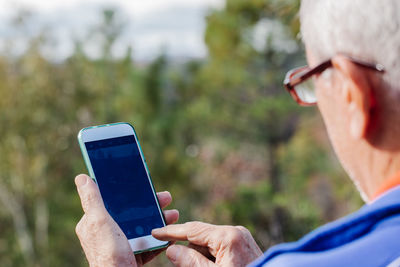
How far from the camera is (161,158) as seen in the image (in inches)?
659

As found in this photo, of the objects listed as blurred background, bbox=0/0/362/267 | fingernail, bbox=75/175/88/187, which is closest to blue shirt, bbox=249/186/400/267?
fingernail, bbox=75/175/88/187

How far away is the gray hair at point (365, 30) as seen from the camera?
779mm

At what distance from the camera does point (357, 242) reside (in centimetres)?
71

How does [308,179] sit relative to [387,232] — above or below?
below

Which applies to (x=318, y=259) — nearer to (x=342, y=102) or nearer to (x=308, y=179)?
(x=342, y=102)

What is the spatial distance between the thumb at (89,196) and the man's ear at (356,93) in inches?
23.8

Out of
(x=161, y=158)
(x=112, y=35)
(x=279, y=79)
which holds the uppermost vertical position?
(x=112, y=35)

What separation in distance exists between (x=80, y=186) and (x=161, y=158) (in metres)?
15.5

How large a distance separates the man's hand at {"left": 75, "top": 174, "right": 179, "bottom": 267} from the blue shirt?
49cm

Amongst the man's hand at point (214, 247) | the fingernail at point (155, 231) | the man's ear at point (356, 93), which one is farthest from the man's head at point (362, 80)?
the fingernail at point (155, 231)

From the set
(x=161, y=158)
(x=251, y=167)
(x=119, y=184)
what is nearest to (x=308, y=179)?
(x=251, y=167)

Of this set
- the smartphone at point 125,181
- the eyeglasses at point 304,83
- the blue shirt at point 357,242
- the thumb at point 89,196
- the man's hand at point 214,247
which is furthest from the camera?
the smartphone at point 125,181

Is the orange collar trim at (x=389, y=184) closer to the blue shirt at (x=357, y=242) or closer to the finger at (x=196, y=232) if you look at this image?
the blue shirt at (x=357, y=242)

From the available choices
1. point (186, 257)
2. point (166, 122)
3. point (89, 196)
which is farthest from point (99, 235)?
point (166, 122)
